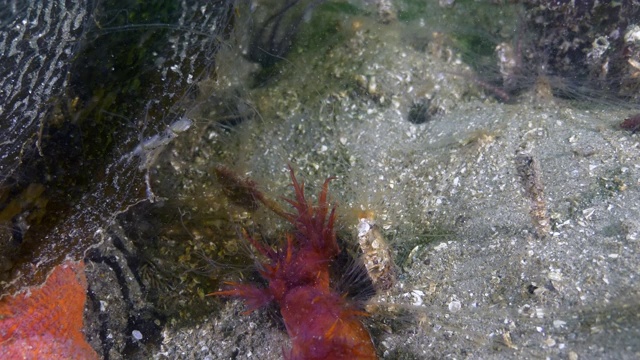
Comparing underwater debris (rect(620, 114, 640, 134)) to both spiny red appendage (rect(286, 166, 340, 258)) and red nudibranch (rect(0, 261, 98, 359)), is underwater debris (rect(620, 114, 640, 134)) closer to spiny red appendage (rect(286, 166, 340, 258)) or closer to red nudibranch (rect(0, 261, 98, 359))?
spiny red appendage (rect(286, 166, 340, 258))

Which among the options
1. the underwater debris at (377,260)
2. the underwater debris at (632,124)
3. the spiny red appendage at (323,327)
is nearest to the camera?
the spiny red appendage at (323,327)

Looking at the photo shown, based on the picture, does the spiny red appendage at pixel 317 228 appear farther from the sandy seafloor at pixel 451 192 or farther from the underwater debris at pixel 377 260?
the sandy seafloor at pixel 451 192

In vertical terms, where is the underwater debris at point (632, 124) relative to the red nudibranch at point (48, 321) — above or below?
above

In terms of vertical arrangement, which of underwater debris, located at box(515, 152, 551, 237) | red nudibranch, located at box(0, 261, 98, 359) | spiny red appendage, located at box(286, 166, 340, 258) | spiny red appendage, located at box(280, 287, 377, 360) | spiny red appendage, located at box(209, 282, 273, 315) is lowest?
red nudibranch, located at box(0, 261, 98, 359)

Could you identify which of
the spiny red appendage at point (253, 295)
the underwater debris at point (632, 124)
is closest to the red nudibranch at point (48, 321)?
the spiny red appendage at point (253, 295)


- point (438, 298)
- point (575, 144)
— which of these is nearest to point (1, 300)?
point (438, 298)

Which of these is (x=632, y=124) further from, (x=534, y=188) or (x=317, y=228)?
(x=317, y=228)

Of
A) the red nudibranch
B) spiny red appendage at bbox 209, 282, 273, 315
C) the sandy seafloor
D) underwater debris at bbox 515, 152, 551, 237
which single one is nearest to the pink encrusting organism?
spiny red appendage at bbox 209, 282, 273, 315
